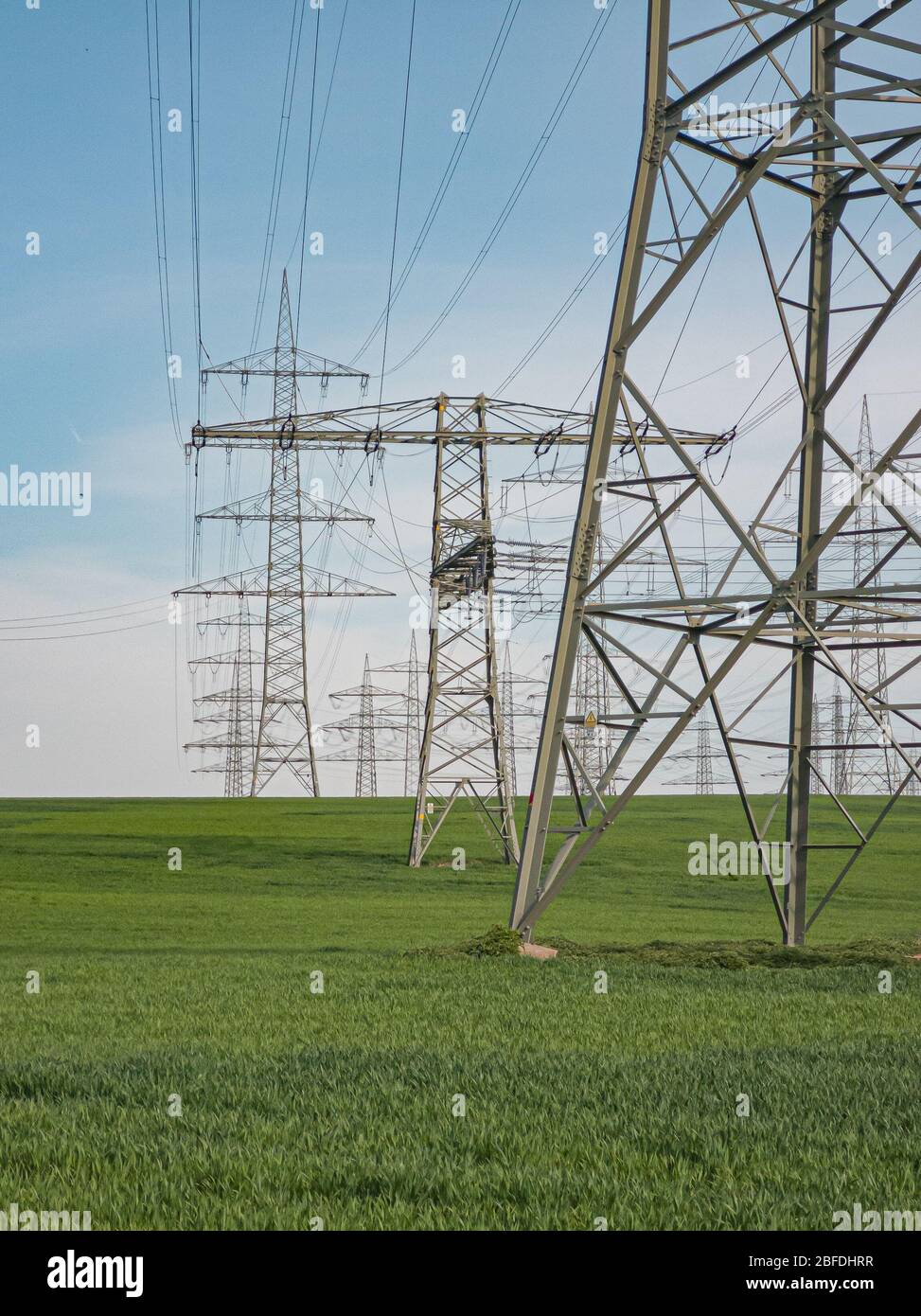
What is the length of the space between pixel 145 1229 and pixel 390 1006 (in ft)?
21.9

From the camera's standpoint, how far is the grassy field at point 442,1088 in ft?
18.5

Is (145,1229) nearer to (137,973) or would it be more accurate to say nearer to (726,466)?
(137,973)

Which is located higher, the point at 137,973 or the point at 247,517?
the point at 247,517

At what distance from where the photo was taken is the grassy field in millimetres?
5629

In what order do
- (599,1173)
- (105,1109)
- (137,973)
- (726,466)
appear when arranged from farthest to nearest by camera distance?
(726,466) → (137,973) → (105,1109) → (599,1173)

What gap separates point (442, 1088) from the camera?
7832mm

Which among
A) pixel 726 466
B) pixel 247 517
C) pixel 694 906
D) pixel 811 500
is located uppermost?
pixel 247 517

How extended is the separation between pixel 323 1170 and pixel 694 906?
25758 millimetres

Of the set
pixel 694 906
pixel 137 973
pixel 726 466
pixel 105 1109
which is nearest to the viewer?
pixel 105 1109

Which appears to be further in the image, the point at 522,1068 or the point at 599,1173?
the point at 522,1068

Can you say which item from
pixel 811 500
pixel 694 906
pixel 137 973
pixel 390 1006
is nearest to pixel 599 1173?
pixel 390 1006

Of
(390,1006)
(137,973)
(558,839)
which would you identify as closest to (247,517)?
(558,839)

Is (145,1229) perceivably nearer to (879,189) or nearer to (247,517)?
(879,189)

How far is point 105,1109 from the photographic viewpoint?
737cm
